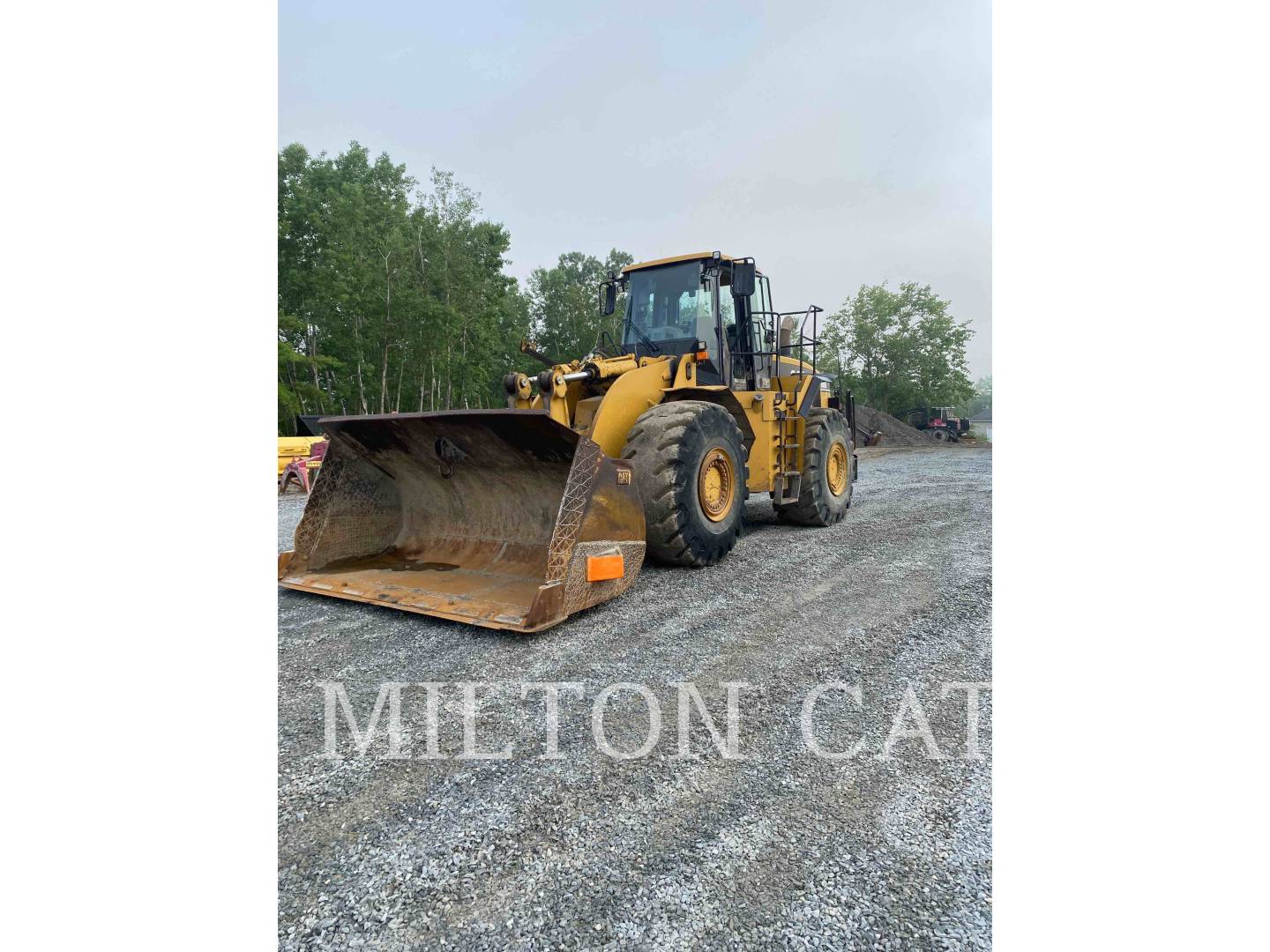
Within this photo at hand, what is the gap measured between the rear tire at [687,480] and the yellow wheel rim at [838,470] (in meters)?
2.34

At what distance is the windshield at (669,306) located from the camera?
232 inches

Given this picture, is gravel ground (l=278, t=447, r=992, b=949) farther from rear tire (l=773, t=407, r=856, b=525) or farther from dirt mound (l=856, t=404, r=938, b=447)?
dirt mound (l=856, t=404, r=938, b=447)

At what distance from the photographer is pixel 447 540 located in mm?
4613

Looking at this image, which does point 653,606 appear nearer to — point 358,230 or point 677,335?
point 677,335

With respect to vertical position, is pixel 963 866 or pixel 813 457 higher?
pixel 813 457

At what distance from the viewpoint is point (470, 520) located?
14.9 ft

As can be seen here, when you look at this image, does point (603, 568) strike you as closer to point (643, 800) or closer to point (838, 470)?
point (643, 800)

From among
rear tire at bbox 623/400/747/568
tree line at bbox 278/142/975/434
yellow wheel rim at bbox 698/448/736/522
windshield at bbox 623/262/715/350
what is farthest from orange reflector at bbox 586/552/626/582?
tree line at bbox 278/142/975/434

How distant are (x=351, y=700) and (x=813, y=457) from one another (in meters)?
4.92

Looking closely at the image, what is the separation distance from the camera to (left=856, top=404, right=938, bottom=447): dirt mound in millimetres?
28344

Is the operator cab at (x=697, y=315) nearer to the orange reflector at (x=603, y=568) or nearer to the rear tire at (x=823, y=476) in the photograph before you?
the rear tire at (x=823, y=476)

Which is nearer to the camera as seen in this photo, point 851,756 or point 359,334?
point 851,756

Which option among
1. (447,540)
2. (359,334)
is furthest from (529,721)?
(359,334)

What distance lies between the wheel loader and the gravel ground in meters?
0.38
